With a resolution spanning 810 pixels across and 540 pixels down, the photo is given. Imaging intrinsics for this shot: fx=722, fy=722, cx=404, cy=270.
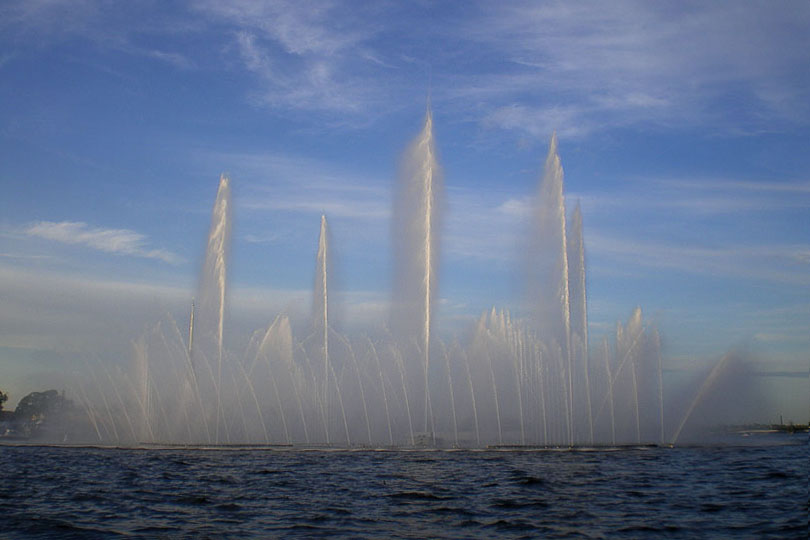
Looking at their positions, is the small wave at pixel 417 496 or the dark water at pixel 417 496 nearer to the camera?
the dark water at pixel 417 496

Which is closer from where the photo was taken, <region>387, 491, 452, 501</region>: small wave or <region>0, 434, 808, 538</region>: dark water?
<region>0, 434, 808, 538</region>: dark water

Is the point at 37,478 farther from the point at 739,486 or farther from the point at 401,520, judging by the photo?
the point at 739,486

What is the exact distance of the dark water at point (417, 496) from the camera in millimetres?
22719

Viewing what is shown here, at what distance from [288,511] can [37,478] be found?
19.6 m

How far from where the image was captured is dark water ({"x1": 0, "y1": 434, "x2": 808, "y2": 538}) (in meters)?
22.7

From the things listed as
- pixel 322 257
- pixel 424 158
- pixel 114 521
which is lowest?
pixel 114 521

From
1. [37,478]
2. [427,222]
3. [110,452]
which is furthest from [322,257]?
[37,478]

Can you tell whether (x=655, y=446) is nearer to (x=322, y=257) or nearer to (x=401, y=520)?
(x=322, y=257)

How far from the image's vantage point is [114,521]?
2505cm

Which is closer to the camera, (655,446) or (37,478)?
(37,478)

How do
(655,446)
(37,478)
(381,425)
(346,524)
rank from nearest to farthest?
(346,524), (37,478), (655,446), (381,425)

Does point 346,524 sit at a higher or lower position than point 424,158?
lower

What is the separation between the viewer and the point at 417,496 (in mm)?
29297

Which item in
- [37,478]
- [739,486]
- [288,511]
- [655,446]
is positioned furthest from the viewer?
[655,446]
